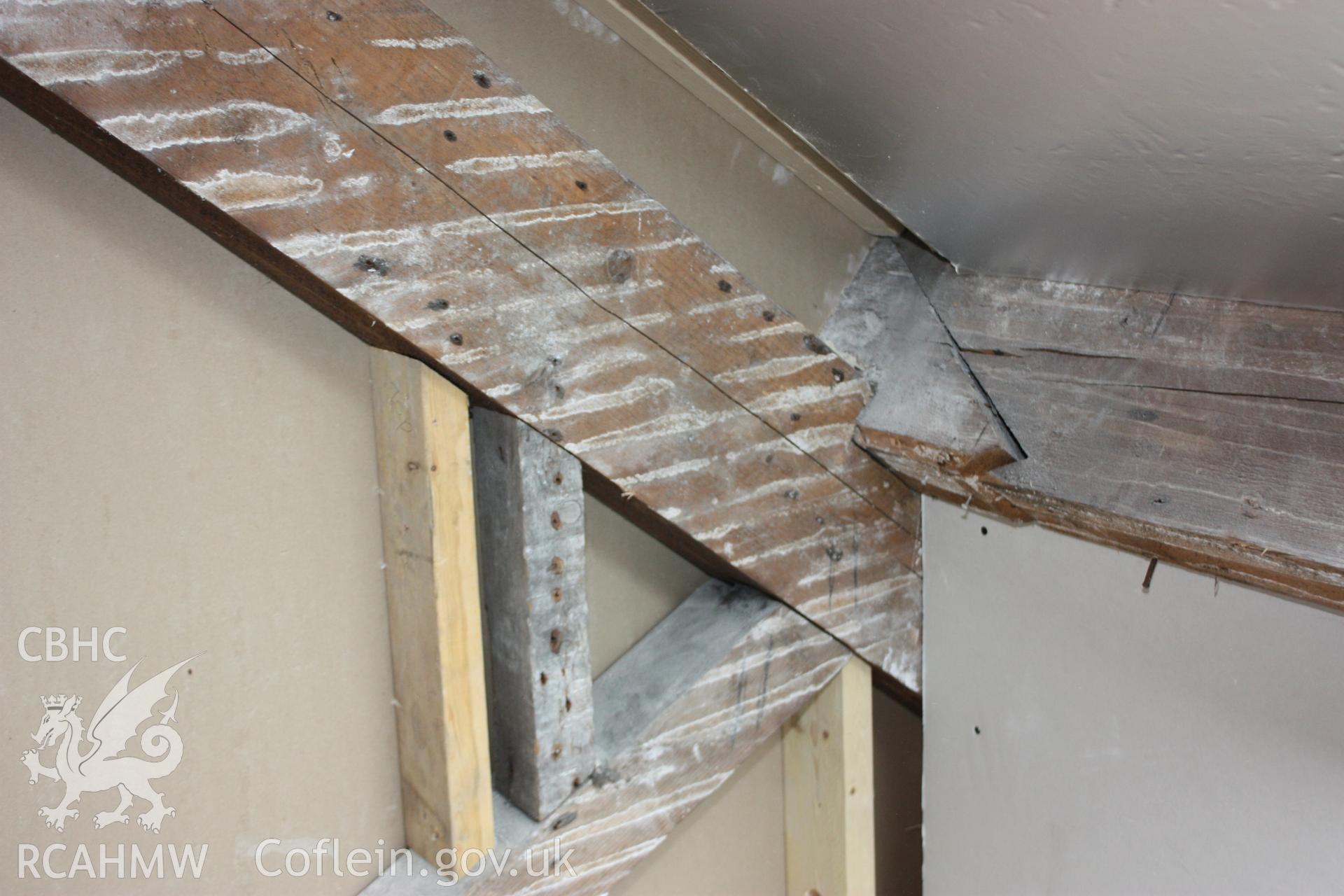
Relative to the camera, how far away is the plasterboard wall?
45.6 inches

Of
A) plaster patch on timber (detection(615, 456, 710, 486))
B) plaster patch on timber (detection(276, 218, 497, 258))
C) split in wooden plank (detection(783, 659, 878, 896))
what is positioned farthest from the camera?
split in wooden plank (detection(783, 659, 878, 896))

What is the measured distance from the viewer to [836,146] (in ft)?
4.16

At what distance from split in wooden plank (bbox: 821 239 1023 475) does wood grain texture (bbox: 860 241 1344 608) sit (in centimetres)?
2

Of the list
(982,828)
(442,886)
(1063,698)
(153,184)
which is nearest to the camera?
(153,184)

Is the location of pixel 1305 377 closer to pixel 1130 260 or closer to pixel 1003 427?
pixel 1130 260

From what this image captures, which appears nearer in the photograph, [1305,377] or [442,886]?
[1305,377]

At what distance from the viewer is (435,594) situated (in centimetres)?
123

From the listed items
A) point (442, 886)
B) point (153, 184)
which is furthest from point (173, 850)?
point (153, 184)

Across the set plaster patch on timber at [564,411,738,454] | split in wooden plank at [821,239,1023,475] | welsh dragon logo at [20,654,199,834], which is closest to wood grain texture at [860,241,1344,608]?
split in wooden plank at [821,239,1023,475]

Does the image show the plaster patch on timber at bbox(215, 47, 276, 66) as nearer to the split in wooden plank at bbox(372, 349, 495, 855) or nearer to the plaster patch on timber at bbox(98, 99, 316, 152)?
the plaster patch on timber at bbox(98, 99, 316, 152)

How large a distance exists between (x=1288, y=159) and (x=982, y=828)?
3.62 feet

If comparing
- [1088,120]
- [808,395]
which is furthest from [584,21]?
→ [1088,120]

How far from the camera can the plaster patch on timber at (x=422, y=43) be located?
3.52 feet

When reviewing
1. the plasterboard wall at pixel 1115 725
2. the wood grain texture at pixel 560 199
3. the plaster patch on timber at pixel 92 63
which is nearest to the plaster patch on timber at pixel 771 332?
the wood grain texture at pixel 560 199
